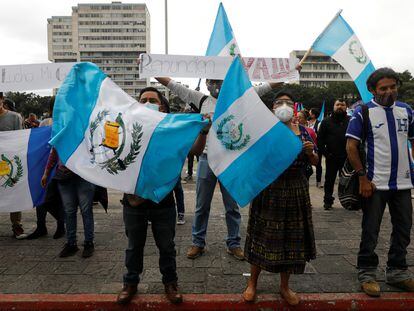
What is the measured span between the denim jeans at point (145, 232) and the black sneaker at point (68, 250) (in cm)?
133

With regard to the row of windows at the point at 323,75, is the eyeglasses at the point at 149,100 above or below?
below

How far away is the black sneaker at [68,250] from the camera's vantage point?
4.14 metres

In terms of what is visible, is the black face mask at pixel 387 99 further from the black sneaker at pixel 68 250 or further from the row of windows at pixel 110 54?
the row of windows at pixel 110 54

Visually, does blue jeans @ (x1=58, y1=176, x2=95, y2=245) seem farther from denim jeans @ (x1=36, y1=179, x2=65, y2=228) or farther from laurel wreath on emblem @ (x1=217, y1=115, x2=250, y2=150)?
laurel wreath on emblem @ (x1=217, y1=115, x2=250, y2=150)

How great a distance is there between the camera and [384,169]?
11.1 feet

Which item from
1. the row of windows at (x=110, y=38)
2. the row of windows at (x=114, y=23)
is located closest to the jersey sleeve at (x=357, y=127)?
the row of windows at (x=110, y=38)

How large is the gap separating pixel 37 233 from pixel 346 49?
4.65m

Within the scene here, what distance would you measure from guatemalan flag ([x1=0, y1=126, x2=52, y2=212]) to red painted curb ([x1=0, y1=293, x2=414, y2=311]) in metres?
1.45

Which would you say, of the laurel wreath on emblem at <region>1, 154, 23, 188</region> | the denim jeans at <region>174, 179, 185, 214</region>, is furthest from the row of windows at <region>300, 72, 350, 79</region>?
the laurel wreath on emblem at <region>1, 154, 23, 188</region>

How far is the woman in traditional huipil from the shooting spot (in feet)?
9.95

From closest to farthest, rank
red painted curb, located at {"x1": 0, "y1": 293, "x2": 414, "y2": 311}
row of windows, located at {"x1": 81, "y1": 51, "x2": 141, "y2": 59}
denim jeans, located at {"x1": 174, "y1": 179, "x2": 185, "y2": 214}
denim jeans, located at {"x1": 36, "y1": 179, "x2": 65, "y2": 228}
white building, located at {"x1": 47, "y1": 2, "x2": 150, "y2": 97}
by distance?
red painted curb, located at {"x1": 0, "y1": 293, "x2": 414, "y2": 311}, denim jeans, located at {"x1": 36, "y1": 179, "x2": 65, "y2": 228}, denim jeans, located at {"x1": 174, "y1": 179, "x2": 185, "y2": 214}, white building, located at {"x1": 47, "y1": 2, "x2": 150, "y2": 97}, row of windows, located at {"x1": 81, "y1": 51, "x2": 141, "y2": 59}

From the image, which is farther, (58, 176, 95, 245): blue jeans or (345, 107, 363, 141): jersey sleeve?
(58, 176, 95, 245): blue jeans

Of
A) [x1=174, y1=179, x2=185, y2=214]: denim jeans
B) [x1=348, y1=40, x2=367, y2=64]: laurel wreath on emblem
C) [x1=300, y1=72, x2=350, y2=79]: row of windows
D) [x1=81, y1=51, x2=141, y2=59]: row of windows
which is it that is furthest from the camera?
[x1=81, y1=51, x2=141, y2=59]: row of windows

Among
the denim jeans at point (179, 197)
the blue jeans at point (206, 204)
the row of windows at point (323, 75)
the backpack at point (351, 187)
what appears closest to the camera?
the backpack at point (351, 187)
